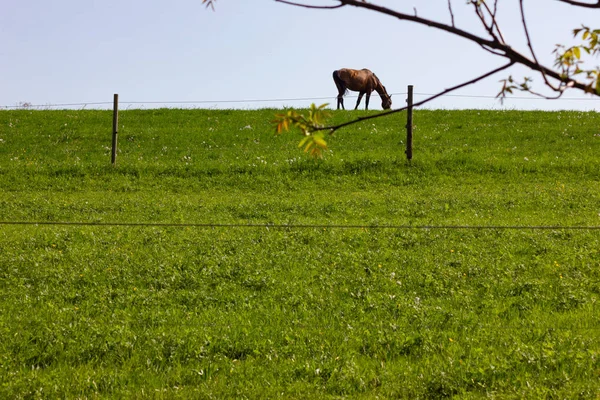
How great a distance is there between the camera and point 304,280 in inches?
332

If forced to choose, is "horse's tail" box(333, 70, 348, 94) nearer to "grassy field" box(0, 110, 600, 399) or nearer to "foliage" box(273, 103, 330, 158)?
"grassy field" box(0, 110, 600, 399)

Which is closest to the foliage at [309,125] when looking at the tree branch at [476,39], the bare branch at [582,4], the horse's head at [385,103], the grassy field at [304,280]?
the tree branch at [476,39]

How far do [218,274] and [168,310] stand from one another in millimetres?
Answer: 1388

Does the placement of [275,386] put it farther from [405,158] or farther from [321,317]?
[405,158]

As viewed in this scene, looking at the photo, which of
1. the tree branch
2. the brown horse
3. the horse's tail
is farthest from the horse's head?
the tree branch

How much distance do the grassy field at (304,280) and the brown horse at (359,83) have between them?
46.9 ft

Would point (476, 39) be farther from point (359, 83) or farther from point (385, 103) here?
point (359, 83)

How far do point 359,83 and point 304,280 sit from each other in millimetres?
25531

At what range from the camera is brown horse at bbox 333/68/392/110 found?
32469mm

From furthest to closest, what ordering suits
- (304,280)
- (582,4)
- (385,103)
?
(385,103) < (304,280) < (582,4)

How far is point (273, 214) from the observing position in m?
13.0

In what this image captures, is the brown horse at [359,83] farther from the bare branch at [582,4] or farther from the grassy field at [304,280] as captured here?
the bare branch at [582,4]

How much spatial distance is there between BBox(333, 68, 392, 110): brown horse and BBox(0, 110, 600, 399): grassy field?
14.3 m

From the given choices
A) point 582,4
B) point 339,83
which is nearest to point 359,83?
point 339,83
